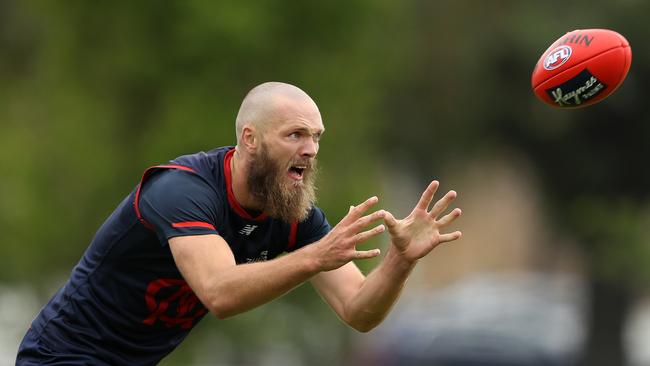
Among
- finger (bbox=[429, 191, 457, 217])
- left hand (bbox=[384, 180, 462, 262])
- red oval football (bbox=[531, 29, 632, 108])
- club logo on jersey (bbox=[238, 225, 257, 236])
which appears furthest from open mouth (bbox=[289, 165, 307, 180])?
red oval football (bbox=[531, 29, 632, 108])

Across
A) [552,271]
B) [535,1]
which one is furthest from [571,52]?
[552,271]

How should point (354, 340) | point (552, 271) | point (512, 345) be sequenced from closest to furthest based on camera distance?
point (512, 345)
point (354, 340)
point (552, 271)

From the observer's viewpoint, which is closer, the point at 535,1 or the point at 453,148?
the point at 535,1

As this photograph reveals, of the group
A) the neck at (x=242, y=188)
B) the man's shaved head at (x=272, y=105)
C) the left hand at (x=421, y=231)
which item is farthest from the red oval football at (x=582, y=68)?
the neck at (x=242, y=188)

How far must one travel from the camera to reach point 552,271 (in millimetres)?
33312

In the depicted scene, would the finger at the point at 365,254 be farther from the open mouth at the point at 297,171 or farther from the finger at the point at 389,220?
the open mouth at the point at 297,171

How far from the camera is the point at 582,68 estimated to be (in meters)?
7.47

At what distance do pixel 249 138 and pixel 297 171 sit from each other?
0.98ft

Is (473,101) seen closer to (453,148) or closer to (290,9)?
(453,148)

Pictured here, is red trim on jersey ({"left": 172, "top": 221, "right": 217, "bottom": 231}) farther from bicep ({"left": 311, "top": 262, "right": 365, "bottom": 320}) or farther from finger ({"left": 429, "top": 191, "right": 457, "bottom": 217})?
finger ({"left": 429, "top": 191, "right": 457, "bottom": 217})

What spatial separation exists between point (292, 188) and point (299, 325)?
12042 millimetres

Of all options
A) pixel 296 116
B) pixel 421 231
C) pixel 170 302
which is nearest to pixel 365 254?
pixel 421 231

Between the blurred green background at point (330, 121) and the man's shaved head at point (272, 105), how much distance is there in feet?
27.6

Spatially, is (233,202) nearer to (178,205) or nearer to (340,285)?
(178,205)
